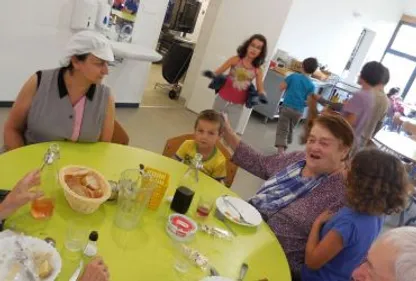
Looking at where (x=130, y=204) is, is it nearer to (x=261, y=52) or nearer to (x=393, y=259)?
(x=393, y=259)

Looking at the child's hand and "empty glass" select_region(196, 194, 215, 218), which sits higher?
the child's hand

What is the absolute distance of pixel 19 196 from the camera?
1097 millimetres

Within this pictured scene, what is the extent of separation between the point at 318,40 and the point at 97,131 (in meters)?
6.29

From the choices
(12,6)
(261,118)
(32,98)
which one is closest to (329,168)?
(32,98)

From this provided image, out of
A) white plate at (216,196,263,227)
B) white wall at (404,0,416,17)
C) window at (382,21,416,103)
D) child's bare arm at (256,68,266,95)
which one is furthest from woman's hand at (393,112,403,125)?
white plate at (216,196,263,227)

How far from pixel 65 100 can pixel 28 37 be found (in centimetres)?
214

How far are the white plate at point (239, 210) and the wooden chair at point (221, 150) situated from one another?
21.7 inches

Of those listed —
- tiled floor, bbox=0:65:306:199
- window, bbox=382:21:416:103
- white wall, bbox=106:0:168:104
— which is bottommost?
tiled floor, bbox=0:65:306:199

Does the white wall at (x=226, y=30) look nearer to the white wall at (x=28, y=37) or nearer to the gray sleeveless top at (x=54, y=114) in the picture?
the white wall at (x=28, y=37)

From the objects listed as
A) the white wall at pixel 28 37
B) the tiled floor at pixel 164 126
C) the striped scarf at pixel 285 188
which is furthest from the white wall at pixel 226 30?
the striped scarf at pixel 285 188

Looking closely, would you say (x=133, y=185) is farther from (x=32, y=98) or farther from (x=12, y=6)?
(x=12, y=6)

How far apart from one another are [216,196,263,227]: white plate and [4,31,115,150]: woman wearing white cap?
2.49 feet

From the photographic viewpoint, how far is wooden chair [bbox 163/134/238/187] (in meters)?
2.28

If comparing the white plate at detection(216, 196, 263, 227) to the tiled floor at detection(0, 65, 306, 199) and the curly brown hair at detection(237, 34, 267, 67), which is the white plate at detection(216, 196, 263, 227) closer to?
the tiled floor at detection(0, 65, 306, 199)
